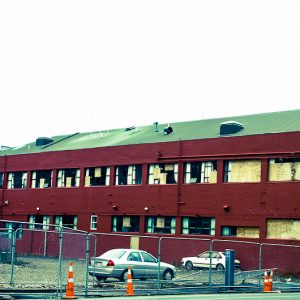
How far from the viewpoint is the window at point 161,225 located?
4741 centimetres

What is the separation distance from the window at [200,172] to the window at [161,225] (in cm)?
309

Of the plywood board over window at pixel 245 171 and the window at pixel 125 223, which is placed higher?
the plywood board over window at pixel 245 171

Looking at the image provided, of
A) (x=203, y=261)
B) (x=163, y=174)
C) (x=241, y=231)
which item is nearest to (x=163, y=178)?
(x=163, y=174)

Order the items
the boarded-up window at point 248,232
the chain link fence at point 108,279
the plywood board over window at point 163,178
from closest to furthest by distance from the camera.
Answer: the chain link fence at point 108,279
the boarded-up window at point 248,232
the plywood board over window at point 163,178

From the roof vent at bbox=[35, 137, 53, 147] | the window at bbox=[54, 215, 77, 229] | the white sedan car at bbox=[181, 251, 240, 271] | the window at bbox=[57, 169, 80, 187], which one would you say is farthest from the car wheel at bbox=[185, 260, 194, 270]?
the roof vent at bbox=[35, 137, 53, 147]

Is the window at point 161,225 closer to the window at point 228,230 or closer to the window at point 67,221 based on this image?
the window at point 228,230

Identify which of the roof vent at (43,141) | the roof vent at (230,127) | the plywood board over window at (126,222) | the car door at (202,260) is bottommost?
the car door at (202,260)

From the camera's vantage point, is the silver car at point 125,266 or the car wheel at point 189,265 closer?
the silver car at point 125,266

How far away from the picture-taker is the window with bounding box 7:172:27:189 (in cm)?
6041

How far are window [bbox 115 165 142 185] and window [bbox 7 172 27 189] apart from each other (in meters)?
11.9

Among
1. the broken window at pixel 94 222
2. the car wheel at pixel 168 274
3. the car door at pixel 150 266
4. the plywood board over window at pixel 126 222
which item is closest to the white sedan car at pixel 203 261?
the car wheel at pixel 168 274

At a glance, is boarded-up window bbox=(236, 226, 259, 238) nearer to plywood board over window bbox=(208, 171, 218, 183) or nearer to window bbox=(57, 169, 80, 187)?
plywood board over window bbox=(208, 171, 218, 183)

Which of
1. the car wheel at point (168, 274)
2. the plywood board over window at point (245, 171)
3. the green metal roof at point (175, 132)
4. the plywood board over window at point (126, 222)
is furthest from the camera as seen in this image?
the plywood board over window at point (126, 222)

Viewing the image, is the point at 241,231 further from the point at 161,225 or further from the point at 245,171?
the point at 161,225
